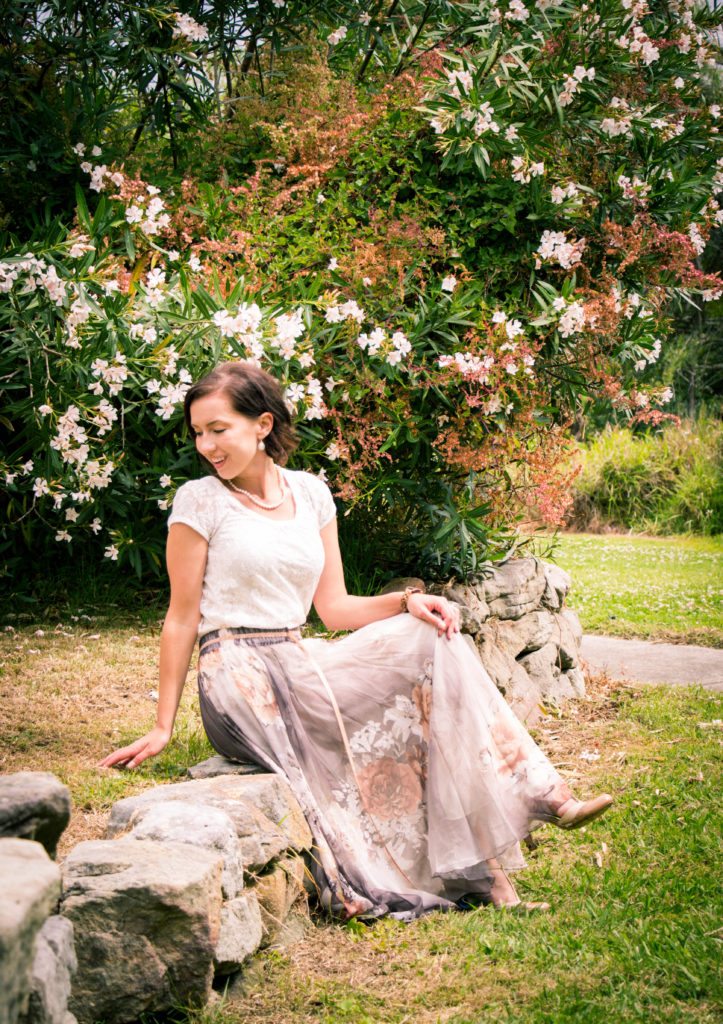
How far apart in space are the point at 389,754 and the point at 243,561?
2.19 feet

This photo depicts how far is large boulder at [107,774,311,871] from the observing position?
2.44 meters

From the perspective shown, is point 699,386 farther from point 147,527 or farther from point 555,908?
point 555,908

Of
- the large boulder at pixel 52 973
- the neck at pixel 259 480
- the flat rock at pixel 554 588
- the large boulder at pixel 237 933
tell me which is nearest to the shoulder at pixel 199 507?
the neck at pixel 259 480

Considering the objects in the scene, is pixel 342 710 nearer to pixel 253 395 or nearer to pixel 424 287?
pixel 253 395

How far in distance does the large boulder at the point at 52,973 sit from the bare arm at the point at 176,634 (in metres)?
0.92

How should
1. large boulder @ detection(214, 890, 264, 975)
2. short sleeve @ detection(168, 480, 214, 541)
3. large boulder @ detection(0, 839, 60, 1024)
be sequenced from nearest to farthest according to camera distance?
large boulder @ detection(0, 839, 60, 1024)
large boulder @ detection(214, 890, 264, 975)
short sleeve @ detection(168, 480, 214, 541)

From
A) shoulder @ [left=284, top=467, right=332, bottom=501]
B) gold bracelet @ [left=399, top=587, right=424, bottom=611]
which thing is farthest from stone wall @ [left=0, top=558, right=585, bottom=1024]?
shoulder @ [left=284, top=467, right=332, bottom=501]

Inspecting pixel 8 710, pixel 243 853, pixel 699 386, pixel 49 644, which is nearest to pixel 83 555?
pixel 49 644

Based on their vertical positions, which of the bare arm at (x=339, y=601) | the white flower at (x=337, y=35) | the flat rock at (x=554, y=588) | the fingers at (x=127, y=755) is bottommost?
the fingers at (x=127, y=755)

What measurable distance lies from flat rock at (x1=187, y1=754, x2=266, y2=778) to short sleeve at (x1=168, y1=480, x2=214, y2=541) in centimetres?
62

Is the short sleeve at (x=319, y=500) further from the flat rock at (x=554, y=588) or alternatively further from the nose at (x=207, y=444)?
the flat rock at (x=554, y=588)

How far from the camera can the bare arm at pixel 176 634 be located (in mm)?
2797

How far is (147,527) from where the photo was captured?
17.4 ft

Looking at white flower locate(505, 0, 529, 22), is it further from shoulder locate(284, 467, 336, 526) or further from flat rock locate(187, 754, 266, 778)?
flat rock locate(187, 754, 266, 778)
